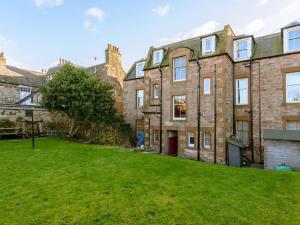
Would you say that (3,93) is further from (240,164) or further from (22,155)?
(240,164)

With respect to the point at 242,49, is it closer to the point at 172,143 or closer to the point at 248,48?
the point at 248,48

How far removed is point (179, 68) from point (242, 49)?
20.0 ft

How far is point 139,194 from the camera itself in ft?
21.5

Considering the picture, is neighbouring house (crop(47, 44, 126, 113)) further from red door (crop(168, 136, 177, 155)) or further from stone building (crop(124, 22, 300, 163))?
red door (crop(168, 136, 177, 155))

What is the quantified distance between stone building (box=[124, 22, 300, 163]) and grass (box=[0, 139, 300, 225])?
7.29 meters

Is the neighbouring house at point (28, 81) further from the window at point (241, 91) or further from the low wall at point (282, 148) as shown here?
the low wall at point (282, 148)

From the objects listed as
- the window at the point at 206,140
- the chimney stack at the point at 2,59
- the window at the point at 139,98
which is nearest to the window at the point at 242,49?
the window at the point at 206,140

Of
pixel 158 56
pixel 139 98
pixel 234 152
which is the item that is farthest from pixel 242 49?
pixel 139 98

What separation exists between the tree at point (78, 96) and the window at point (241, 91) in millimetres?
12524

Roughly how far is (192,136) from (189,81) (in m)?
5.16

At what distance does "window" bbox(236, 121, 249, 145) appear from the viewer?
1742cm

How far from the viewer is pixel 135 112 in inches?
966

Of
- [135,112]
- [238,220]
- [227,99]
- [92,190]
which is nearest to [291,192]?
[238,220]

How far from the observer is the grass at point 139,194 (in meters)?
5.19
